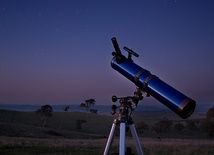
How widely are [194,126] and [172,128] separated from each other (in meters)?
9.91

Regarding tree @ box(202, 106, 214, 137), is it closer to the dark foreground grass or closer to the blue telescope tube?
the dark foreground grass

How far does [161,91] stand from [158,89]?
0.20ft

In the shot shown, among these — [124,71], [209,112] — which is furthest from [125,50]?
[209,112]

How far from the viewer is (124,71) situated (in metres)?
5.60

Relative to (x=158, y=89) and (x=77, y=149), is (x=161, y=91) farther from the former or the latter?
(x=77, y=149)

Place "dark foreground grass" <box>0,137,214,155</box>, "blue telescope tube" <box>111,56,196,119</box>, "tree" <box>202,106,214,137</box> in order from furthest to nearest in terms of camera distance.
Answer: "tree" <box>202,106,214,137</box> < "dark foreground grass" <box>0,137,214,155</box> < "blue telescope tube" <box>111,56,196,119</box>

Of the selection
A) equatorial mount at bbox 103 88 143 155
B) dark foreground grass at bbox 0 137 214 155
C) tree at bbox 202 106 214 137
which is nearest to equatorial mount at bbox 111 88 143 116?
equatorial mount at bbox 103 88 143 155

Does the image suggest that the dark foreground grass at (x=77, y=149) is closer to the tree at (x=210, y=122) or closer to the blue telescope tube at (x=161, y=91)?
the blue telescope tube at (x=161, y=91)

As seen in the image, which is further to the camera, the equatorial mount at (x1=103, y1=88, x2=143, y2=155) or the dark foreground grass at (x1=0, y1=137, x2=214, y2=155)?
the dark foreground grass at (x1=0, y1=137, x2=214, y2=155)

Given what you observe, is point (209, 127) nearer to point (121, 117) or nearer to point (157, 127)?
point (157, 127)

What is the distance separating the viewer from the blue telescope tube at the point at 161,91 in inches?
190

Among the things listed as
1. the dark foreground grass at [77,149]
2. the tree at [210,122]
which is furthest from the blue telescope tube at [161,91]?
the tree at [210,122]

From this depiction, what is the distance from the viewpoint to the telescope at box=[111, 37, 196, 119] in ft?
15.8

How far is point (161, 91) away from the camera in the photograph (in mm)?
4953
